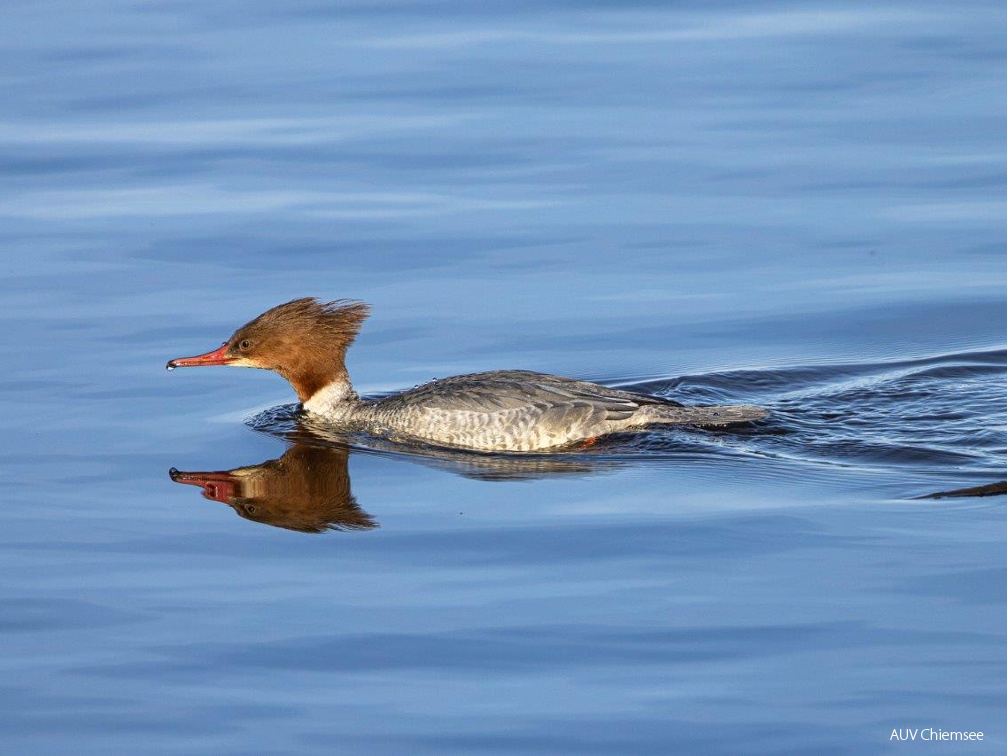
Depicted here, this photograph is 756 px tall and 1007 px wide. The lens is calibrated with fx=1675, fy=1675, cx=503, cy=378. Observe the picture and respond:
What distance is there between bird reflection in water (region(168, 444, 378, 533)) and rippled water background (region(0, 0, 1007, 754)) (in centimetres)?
12

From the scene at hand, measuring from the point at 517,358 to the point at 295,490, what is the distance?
2.81 m

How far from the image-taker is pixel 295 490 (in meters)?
10.4

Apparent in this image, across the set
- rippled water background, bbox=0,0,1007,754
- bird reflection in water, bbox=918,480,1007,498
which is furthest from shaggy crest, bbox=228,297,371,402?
bird reflection in water, bbox=918,480,1007,498

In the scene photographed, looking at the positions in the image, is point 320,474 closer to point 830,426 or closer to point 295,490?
point 295,490

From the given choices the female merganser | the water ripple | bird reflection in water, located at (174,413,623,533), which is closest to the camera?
bird reflection in water, located at (174,413,623,533)

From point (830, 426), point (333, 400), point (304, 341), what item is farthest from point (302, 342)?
point (830, 426)

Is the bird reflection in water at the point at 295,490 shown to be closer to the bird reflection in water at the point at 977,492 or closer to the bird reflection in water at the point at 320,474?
the bird reflection in water at the point at 320,474

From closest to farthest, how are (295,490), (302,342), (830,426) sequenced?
(295,490), (830,426), (302,342)

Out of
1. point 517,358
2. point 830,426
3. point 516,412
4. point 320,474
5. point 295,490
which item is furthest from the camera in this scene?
point 517,358

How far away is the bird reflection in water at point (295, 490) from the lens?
9680 millimetres

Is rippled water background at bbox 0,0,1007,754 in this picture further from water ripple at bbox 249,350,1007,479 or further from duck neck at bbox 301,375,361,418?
duck neck at bbox 301,375,361,418

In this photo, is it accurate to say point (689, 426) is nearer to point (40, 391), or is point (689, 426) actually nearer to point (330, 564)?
point (330, 564)

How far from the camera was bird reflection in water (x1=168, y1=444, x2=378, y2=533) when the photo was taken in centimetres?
968

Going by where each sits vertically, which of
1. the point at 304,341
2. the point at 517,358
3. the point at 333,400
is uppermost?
the point at 304,341
